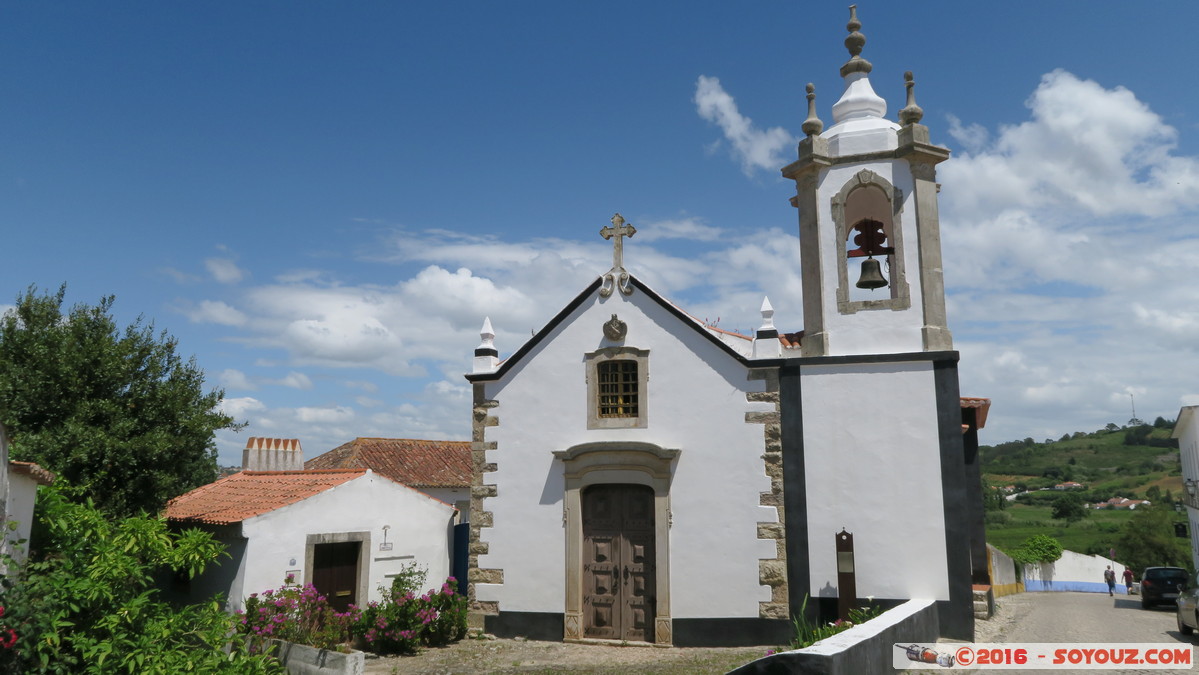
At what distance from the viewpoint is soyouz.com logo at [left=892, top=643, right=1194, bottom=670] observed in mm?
8508

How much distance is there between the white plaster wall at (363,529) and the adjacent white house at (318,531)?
0.6 inches

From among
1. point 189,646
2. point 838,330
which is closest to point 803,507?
Answer: point 838,330

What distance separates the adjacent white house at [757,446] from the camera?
11.6 m

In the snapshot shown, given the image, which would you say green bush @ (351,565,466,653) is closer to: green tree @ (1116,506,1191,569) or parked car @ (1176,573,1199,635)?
parked car @ (1176,573,1199,635)

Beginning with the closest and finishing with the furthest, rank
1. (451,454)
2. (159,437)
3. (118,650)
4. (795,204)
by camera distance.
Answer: (118,650)
(159,437)
(795,204)
(451,454)

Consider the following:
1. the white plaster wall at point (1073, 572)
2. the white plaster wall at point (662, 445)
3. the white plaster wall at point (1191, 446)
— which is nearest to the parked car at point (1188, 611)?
the white plaster wall at point (662, 445)

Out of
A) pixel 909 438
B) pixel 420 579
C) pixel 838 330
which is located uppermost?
pixel 838 330

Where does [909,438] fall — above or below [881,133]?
below

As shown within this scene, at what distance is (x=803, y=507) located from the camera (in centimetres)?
1198

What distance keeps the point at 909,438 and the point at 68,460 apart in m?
11.8

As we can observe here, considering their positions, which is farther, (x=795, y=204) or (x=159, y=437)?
(x=795, y=204)

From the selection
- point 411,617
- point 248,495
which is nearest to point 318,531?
point 248,495

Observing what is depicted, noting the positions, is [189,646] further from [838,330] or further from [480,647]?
[838,330]

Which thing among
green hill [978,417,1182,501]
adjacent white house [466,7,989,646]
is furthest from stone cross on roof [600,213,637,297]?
green hill [978,417,1182,501]
